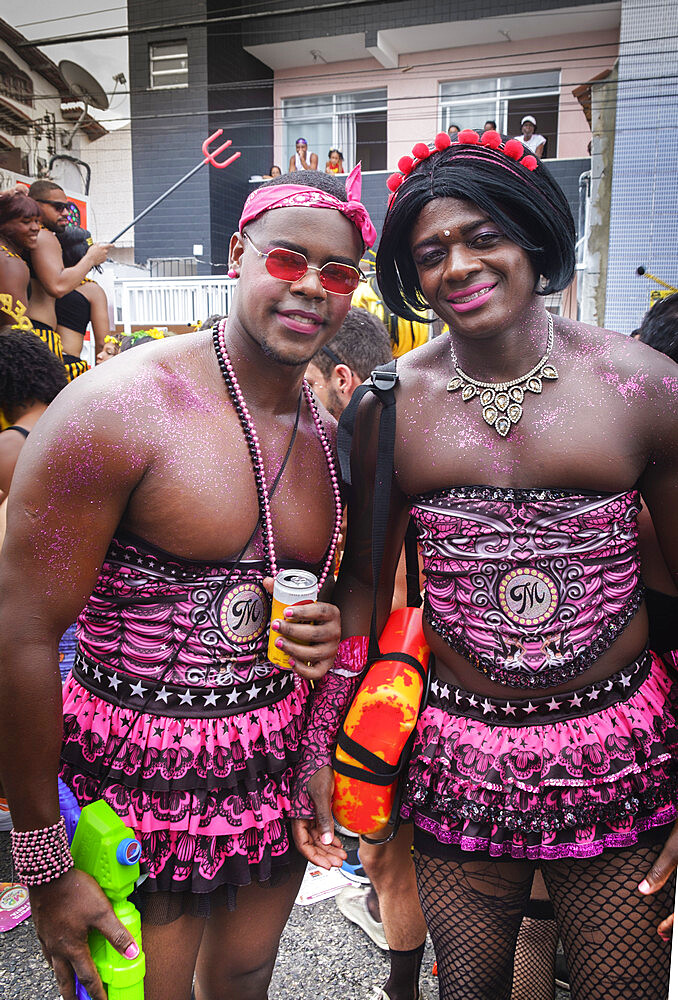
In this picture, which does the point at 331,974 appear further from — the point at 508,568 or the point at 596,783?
the point at 508,568

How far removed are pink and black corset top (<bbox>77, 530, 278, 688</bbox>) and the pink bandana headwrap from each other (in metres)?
0.82

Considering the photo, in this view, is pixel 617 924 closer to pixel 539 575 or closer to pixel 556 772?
pixel 556 772

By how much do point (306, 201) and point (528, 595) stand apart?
3.35 ft

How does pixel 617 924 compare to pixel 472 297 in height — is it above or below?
below

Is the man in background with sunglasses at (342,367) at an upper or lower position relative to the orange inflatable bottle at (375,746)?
upper

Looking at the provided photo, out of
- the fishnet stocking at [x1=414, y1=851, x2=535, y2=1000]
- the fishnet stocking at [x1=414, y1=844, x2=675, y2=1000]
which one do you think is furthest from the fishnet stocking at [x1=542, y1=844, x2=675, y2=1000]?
the fishnet stocking at [x1=414, y1=851, x2=535, y2=1000]

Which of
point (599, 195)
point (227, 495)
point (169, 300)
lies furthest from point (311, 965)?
point (169, 300)

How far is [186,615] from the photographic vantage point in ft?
5.31

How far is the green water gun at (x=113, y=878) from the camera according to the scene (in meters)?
1.49

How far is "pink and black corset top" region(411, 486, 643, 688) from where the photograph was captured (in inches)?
64.8

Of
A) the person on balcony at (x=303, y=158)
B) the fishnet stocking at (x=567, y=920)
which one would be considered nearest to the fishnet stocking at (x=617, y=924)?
the fishnet stocking at (x=567, y=920)

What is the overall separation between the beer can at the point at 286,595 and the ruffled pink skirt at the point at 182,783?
171 mm

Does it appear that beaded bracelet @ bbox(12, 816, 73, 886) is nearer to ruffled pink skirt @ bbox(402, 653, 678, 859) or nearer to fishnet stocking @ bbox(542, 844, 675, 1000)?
ruffled pink skirt @ bbox(402, 653, 678, 859)

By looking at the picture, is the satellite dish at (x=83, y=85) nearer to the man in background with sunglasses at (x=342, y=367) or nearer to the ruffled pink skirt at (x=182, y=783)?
the man in background with sunglasses at (x=342, y=367)
